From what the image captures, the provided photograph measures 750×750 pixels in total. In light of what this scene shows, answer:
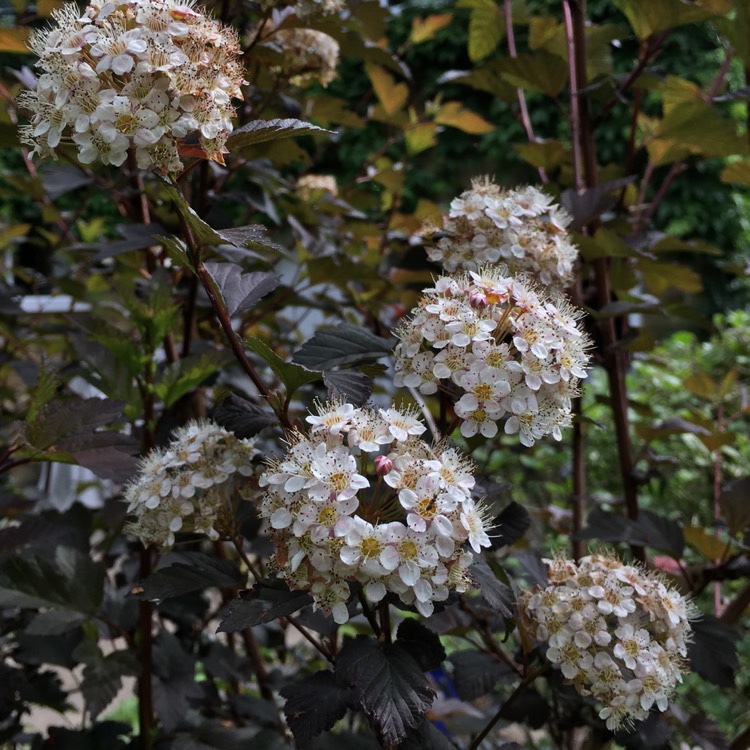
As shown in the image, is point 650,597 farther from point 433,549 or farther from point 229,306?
point 229,306

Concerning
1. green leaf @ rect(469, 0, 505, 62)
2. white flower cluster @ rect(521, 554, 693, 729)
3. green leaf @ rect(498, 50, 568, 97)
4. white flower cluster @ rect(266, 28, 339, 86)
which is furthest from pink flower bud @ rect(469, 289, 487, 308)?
green leaf @ rect(469, 0, 505, 62)

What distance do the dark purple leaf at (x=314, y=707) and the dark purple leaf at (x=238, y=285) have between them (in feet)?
1.45

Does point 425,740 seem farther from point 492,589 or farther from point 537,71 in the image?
point 537,71

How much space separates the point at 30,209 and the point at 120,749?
221 inches

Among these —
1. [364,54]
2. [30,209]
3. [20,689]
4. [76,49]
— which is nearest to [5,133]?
[76,49]

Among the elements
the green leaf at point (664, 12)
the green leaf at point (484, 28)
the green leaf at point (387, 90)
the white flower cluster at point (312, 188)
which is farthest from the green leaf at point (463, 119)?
the green leaf at point (664, 12)

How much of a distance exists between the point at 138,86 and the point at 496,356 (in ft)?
1.50

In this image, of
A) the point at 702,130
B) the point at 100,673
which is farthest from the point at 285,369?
the point at 702,130

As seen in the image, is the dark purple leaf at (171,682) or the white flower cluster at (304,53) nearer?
the dark purple leaf at (171,682)

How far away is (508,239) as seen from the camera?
996mm

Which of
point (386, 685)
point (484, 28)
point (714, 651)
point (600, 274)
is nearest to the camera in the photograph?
point (386, 685)

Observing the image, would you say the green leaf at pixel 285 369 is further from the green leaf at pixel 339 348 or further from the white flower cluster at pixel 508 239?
the white flower cluster at pixel 508 239

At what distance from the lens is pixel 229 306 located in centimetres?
88

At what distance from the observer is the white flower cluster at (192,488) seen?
89 centimetres
